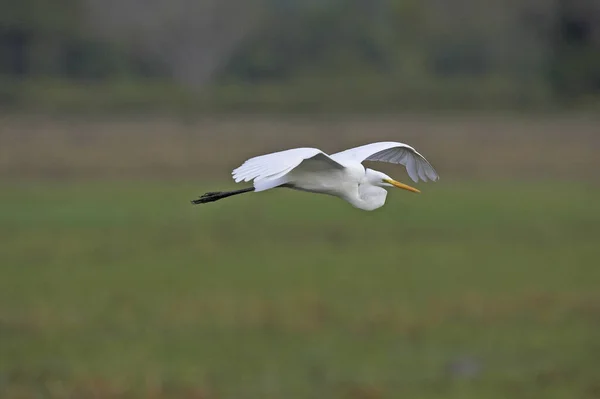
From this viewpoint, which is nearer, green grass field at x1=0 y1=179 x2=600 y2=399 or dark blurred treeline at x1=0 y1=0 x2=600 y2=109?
green grass field at x1=0 y1=179 x2=600 y2=399

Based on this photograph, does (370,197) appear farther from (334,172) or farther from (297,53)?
(297,53)

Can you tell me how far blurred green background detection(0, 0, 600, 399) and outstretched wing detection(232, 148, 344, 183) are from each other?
747 centimetres

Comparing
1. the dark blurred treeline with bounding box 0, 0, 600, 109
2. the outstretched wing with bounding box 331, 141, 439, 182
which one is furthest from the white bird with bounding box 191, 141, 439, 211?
the dark blurred treeline with bounding box 0, 0, 600, 109

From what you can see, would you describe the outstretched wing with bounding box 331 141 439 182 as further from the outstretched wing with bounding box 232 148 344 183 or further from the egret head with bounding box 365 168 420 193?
the outstretched wing with bounding box 232 148 344 183

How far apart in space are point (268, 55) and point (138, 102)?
3845 millimetres

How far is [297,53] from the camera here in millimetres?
31656

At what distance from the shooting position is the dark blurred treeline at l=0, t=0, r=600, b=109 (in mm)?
29688

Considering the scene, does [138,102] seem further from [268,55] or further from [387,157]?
[387,157]

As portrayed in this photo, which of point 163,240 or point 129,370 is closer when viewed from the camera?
point 129,370

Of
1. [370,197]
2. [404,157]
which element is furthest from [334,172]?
Answer: [404,157]

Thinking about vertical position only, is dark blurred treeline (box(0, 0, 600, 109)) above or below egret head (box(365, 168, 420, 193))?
above

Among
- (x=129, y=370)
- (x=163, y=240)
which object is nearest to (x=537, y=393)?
(x=129, y=370)

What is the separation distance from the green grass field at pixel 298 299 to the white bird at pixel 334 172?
6669 mm

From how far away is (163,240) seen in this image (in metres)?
18.6
